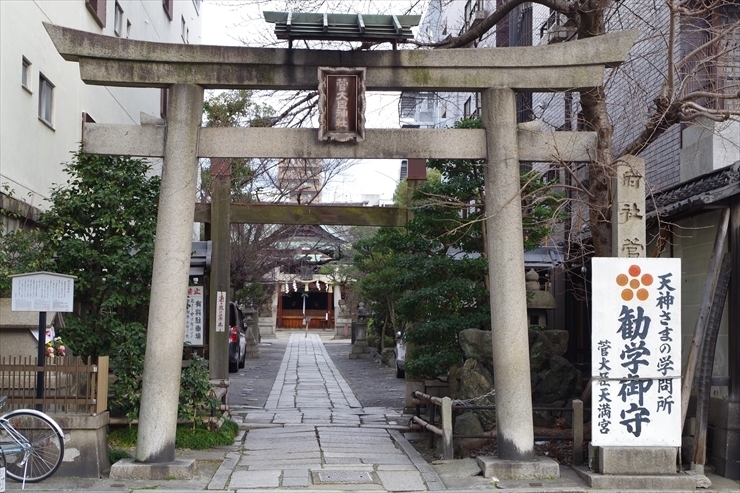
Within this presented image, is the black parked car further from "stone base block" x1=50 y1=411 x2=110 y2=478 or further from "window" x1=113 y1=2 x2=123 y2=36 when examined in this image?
"stone base block" x1=50 y1=411 x2=110 y2=478

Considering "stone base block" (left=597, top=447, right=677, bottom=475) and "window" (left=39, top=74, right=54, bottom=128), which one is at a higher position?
"window" (left=39, top=74, right=54, bottom=128)

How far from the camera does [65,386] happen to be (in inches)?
430

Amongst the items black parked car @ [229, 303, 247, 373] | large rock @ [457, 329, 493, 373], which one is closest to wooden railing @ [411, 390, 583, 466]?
large rock @ [457, 329, 493, 373]

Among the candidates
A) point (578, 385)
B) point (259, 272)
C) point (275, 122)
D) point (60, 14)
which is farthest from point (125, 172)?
point (259, 272)

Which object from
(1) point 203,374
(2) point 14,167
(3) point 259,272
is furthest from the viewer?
(3) point 259,272

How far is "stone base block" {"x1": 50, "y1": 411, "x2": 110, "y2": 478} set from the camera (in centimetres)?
1048

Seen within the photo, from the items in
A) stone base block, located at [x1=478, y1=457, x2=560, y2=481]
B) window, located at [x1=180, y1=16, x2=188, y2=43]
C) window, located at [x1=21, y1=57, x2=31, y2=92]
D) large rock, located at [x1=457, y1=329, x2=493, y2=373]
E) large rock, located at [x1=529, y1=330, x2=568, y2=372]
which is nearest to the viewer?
stone base block, located at [x1=478, y1=457, x2=560, y2=481]

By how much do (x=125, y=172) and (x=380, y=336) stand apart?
2463 cm

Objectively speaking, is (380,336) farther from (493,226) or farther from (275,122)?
(493,226)

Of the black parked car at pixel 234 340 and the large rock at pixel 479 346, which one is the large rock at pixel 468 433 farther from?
the black parked car at pixel 234 340

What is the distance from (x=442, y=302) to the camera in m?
15.8

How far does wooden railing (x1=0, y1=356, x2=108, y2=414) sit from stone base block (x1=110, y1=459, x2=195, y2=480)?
790 millimetres

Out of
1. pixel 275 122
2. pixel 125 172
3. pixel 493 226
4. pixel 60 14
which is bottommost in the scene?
pixel 493 226

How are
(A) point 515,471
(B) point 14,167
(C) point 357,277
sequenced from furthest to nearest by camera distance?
(C) point 357,277
(B) point 14,167
(A) point 515,471
